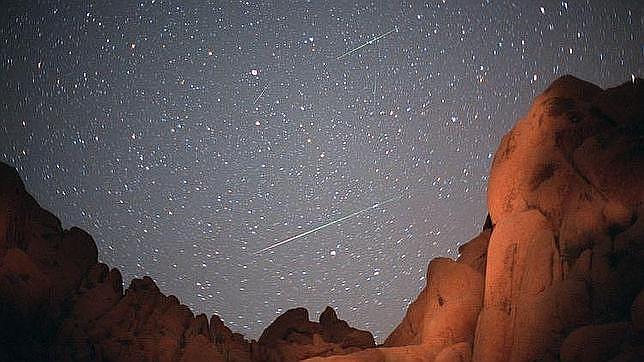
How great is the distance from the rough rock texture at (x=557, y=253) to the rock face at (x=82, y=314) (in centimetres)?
551

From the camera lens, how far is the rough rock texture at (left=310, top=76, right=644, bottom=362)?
13284mm

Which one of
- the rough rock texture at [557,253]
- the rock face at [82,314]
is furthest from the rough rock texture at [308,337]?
the rough rock texture at [557,253]

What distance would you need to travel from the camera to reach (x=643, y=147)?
1459 cm

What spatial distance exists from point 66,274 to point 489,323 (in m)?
12.9

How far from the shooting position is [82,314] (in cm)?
1983

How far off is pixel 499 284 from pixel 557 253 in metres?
1.65

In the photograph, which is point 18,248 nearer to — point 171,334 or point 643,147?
point 171,334

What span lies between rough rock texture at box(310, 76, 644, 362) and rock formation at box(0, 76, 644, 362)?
0.09ft

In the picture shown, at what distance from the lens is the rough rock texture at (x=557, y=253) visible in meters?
13.3

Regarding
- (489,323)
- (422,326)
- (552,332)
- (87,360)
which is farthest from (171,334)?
(552,332)

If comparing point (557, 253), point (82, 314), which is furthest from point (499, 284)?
point (82, 314)

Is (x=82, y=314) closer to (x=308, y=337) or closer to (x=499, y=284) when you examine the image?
(x=308, y=337)

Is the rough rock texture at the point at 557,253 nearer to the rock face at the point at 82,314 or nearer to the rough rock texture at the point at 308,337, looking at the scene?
the rough rock texture at the point at 308,337

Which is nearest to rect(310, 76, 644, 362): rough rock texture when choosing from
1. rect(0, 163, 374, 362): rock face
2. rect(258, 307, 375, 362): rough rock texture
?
rect(258, 307, 375, 362): rough rock texture
